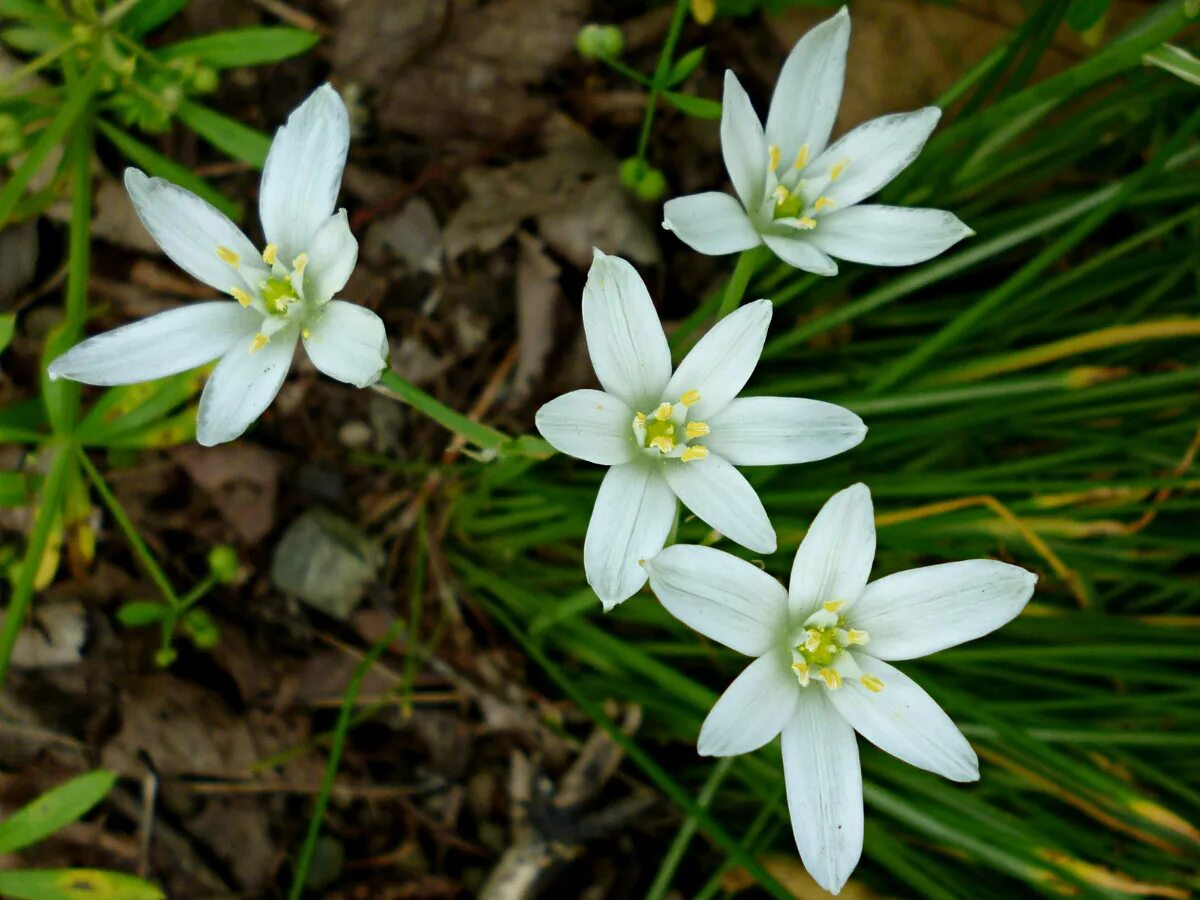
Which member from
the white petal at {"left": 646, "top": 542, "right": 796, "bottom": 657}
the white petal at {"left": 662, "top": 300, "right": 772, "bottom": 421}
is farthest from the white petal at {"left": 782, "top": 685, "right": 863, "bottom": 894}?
the white petal at {"left": 662, "top": 300, "right": 772, "bottom": 421}

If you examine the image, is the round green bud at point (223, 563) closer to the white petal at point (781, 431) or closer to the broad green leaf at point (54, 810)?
the broad green leaf at point (54, 810)

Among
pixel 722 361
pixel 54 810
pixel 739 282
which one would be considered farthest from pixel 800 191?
pixel 54 810

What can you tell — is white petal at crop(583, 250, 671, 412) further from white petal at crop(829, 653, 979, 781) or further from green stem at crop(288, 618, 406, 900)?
green stem at crop(288, 618, 406, 900)

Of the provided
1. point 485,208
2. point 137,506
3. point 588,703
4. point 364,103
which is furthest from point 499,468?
point 364,103

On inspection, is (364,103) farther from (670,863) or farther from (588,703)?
(670,863)

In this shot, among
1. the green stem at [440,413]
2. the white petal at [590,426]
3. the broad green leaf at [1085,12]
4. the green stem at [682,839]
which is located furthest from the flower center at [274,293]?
the broad green leaf at [1085,12]

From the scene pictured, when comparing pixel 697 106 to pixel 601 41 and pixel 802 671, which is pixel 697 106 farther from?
pixel 802 671
